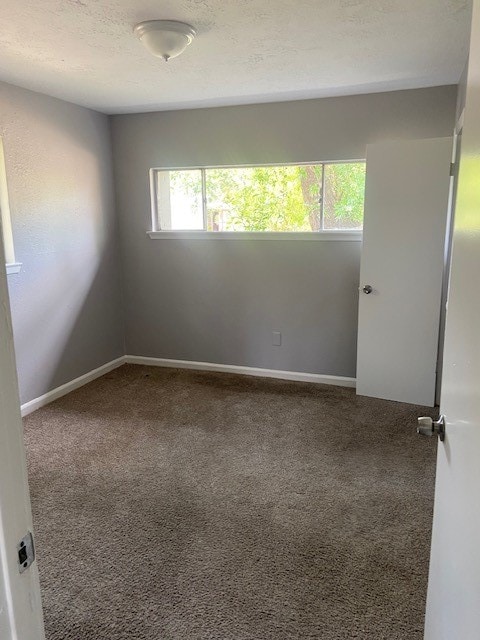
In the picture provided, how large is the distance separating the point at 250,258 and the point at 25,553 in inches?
140

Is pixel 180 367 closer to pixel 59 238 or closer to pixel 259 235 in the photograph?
pixel 259 235

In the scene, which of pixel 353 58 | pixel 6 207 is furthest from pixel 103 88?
pixel 353 58

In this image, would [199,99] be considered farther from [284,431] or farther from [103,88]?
[284,431]

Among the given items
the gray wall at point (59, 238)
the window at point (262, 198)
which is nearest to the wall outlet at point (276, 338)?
the window at point (262, 198)

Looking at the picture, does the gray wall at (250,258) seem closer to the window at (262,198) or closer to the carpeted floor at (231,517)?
the window at (262,198)

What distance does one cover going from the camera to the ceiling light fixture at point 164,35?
221 centimetres

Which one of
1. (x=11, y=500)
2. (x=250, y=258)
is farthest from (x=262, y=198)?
(x=11, y=500)

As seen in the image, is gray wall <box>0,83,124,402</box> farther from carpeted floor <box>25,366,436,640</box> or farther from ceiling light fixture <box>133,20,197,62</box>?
ceiling light fixture <box>133,20,197,62</box>

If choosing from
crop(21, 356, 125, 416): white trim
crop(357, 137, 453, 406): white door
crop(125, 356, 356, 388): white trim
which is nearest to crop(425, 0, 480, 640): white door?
crop(357, 137, 453, 406): white door

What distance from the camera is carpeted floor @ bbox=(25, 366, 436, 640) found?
1729 millimetres

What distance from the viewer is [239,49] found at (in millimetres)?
2578

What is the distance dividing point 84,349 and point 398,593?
3.25 m

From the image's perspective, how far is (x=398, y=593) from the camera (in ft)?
5.94

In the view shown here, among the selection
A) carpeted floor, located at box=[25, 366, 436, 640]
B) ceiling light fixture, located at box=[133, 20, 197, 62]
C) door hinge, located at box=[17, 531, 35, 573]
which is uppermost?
ceiling light fixture, located at box=[133, 20, 197, 62]
